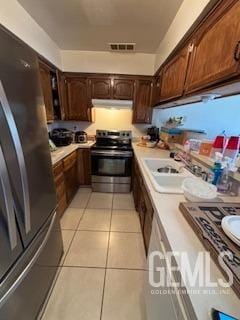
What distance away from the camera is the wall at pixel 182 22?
1.26 metres

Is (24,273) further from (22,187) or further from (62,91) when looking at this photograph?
(62,91)

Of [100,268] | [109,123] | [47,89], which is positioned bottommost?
[100,268]

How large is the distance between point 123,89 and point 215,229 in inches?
108

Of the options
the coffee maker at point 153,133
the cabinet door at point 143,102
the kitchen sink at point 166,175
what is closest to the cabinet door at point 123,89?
the cabinet door at point 143,102

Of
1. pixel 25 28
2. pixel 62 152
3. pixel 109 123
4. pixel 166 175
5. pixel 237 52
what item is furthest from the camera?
pixel 109 123

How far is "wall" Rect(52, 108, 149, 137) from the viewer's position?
3310mm

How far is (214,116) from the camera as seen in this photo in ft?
6.36

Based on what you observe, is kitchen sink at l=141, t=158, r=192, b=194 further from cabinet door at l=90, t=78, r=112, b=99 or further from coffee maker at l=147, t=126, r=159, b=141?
cabinet door at l=90, t=78, r=112, b=99

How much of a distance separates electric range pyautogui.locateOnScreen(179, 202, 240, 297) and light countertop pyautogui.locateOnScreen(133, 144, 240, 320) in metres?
0.03

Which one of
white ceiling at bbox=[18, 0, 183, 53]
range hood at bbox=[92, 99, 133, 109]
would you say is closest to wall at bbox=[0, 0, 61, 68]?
white ceiling at bbox=[18, 0, 183, 53]

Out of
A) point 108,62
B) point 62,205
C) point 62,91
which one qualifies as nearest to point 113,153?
point 62,205

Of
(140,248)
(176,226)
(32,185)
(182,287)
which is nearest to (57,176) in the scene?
(32,185)

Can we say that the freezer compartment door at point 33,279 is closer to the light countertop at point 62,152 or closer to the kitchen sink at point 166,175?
the light countertop at point 62,152

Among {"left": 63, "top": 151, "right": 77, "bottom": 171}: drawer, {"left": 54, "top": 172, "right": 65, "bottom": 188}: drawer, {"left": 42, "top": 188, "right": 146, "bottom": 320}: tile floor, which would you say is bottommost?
{"left": 42, "top": 188, "right": 146, "bottom": 320}: tile floor
